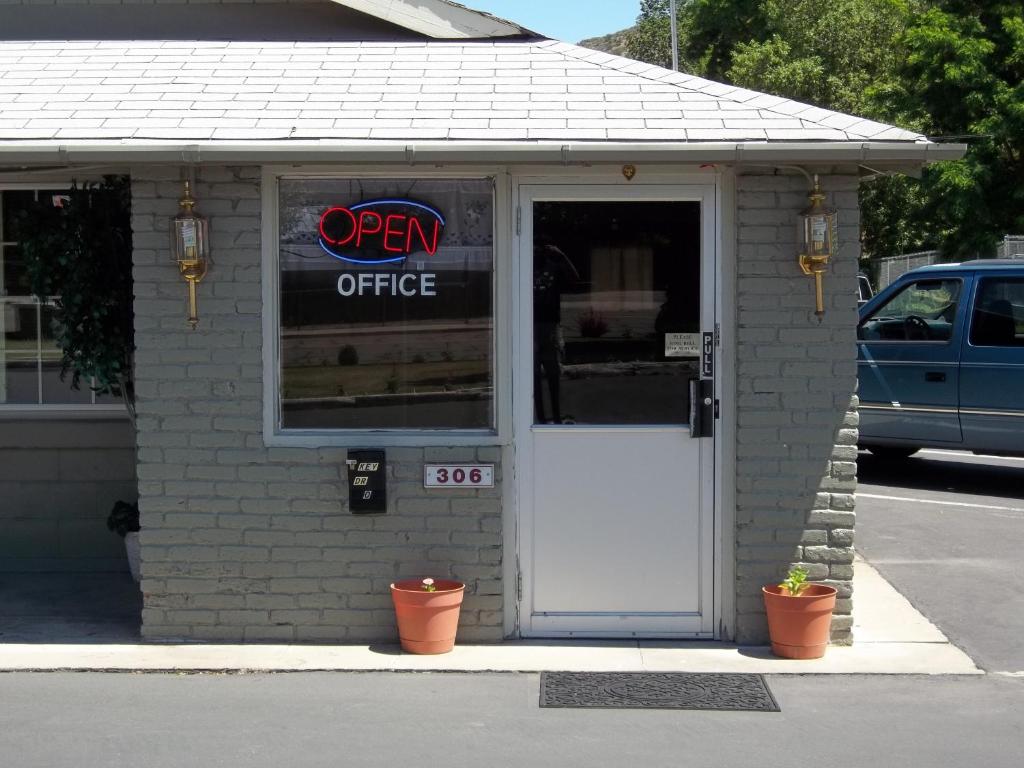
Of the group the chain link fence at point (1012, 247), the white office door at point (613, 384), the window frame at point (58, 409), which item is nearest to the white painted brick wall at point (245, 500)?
the white office door at point (613, 384)

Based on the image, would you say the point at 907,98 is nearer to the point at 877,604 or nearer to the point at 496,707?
the point at 877,604

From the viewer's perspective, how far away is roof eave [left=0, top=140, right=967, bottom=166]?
6234 millimetres

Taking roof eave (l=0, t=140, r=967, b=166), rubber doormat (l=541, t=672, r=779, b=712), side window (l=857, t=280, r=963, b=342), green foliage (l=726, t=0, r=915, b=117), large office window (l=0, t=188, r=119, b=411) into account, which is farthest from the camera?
green foliage (l=726, t=0, r=915, b=117)

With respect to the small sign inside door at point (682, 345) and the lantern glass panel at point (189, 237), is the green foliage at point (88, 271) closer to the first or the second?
the lantern glass panel at point (189, 237)

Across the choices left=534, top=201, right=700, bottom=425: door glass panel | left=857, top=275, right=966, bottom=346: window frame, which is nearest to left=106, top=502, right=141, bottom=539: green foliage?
left=534, top=201, right=700, bottom=425: door glass panel

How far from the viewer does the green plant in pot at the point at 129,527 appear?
303 inches

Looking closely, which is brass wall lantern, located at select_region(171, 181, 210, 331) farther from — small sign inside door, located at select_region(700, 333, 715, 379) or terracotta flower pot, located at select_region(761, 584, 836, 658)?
terracotta flower pot, located at select_region(761, 584, 836, 658)

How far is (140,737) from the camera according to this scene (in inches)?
212

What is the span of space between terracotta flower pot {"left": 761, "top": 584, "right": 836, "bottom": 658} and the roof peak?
412cm

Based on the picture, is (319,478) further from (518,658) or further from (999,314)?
(999,314)

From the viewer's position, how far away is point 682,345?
6695 millimetres

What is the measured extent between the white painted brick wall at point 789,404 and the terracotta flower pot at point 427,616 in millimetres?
1510

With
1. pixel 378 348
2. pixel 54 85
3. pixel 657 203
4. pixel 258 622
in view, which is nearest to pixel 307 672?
pixel 258 622

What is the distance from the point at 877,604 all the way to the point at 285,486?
3.56 metres
